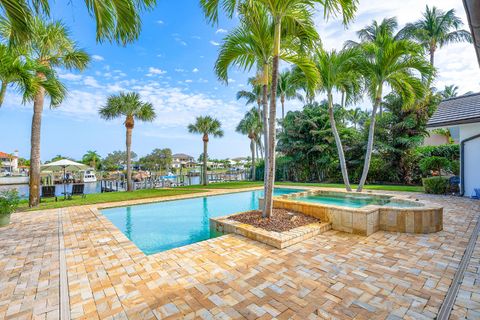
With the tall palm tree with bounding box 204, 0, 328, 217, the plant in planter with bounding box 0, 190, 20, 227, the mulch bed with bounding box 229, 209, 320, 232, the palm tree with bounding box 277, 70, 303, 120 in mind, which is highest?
the palm tree with bounding box 277, 70, 303, 120

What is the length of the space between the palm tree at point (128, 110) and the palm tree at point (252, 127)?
1000 cm

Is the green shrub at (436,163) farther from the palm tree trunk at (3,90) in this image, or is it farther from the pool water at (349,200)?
the palm tree trunk at (3,90)

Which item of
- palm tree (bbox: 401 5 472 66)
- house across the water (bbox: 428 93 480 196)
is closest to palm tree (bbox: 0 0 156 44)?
house across the water (bbox: 428 93 480 196)

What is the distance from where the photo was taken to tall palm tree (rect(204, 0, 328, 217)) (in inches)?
191

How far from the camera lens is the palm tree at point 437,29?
743 inches

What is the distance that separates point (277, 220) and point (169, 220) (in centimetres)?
430

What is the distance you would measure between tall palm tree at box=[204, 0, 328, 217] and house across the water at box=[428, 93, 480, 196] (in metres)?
7.04

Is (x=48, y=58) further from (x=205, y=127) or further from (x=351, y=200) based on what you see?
(x=351, y=200)

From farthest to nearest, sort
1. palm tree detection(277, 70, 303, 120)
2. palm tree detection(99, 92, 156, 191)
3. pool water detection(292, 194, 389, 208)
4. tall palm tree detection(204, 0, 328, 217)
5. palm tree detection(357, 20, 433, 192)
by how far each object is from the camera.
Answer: palm tree detection(277, 70, 303, 120) < palm tree detection(99, 92, 156, 191) < palm tree detection(357, 20, 433, 192) < pool water detection(292, 194, 389, 208) < tall palm tree detection(204, 0, 328, 217)

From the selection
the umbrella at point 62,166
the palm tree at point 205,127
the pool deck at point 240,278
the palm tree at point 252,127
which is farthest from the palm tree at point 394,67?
the umbrella at point 62,166

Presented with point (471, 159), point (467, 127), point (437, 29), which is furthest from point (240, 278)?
point (437, 29)

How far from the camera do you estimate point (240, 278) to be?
3121 millimetres

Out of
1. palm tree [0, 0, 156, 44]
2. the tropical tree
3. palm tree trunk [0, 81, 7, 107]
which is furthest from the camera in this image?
the tropical tree

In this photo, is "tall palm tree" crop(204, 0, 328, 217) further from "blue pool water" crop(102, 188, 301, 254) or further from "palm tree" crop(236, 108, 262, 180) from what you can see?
"palm tree" crop(236, 108, 262, 180)
